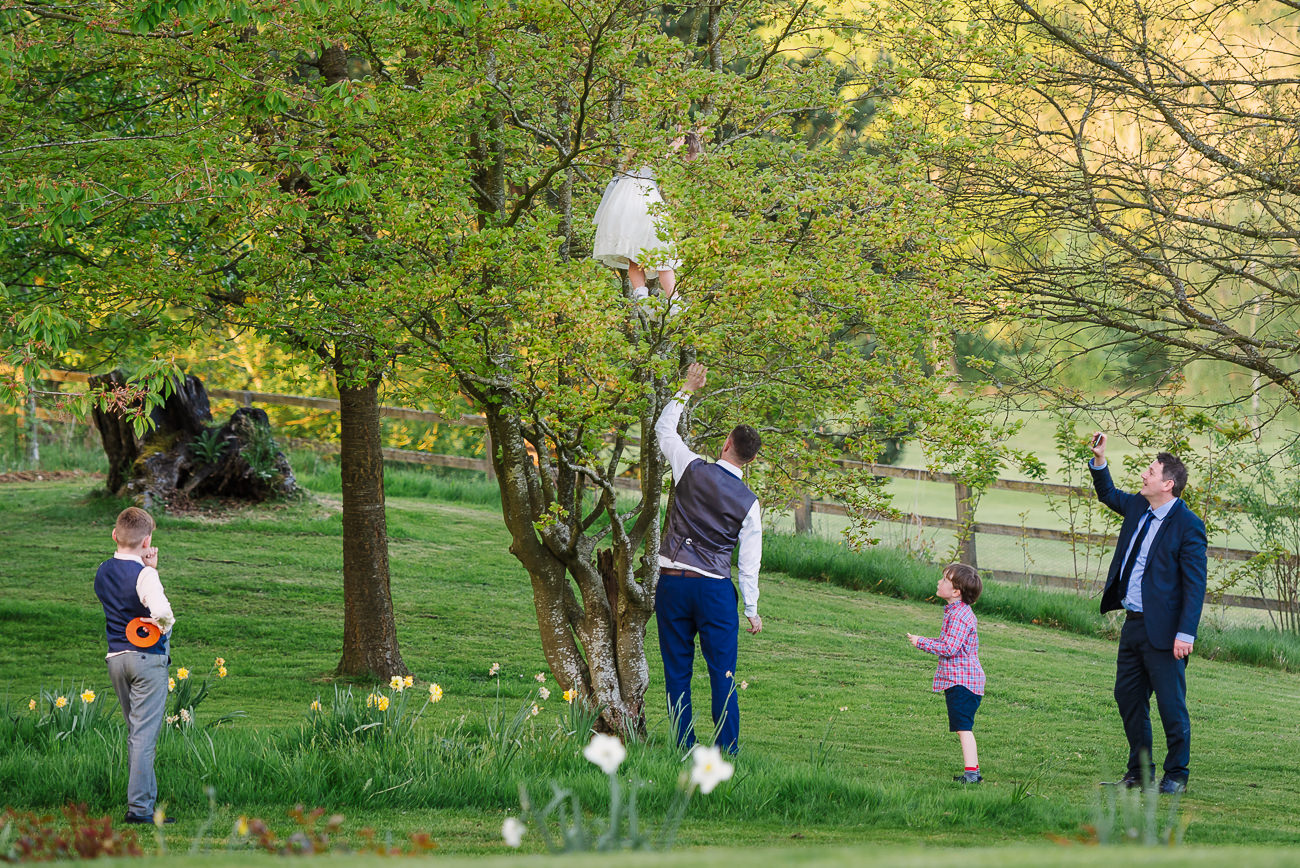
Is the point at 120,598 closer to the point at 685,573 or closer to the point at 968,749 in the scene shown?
the point at 685,573

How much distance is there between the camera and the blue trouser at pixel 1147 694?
239 inches

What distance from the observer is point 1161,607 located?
6051 mm

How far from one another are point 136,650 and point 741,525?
9.53ft

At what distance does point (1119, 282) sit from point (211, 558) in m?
Result: 10.1

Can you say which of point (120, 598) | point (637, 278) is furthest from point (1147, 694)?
point (120, 598)

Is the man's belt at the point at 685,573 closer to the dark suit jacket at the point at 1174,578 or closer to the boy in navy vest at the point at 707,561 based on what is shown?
the boy in navy vest at the point at 707,561

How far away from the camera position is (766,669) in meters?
10.5

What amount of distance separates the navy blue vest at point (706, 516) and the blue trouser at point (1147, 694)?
6.99 ft

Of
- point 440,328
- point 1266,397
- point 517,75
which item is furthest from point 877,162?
point 1266,397

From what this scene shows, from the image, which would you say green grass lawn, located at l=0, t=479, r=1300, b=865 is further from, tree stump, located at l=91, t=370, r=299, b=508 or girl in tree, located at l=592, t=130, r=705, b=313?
girl in tree, located at l=592, t=130, r=705, b=313

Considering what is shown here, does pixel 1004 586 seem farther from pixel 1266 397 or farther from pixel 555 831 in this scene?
pixel 555 831

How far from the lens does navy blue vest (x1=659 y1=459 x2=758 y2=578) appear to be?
595cm

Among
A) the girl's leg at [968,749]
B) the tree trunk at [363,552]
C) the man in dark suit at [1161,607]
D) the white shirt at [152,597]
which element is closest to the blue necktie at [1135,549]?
the man in dark suit at [1161,607]

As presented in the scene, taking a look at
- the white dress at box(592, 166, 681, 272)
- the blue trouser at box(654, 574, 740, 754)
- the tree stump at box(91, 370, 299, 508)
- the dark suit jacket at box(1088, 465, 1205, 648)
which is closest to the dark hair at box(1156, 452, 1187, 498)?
the dark suit jacket at box(1088, 465, 1205, 648)
